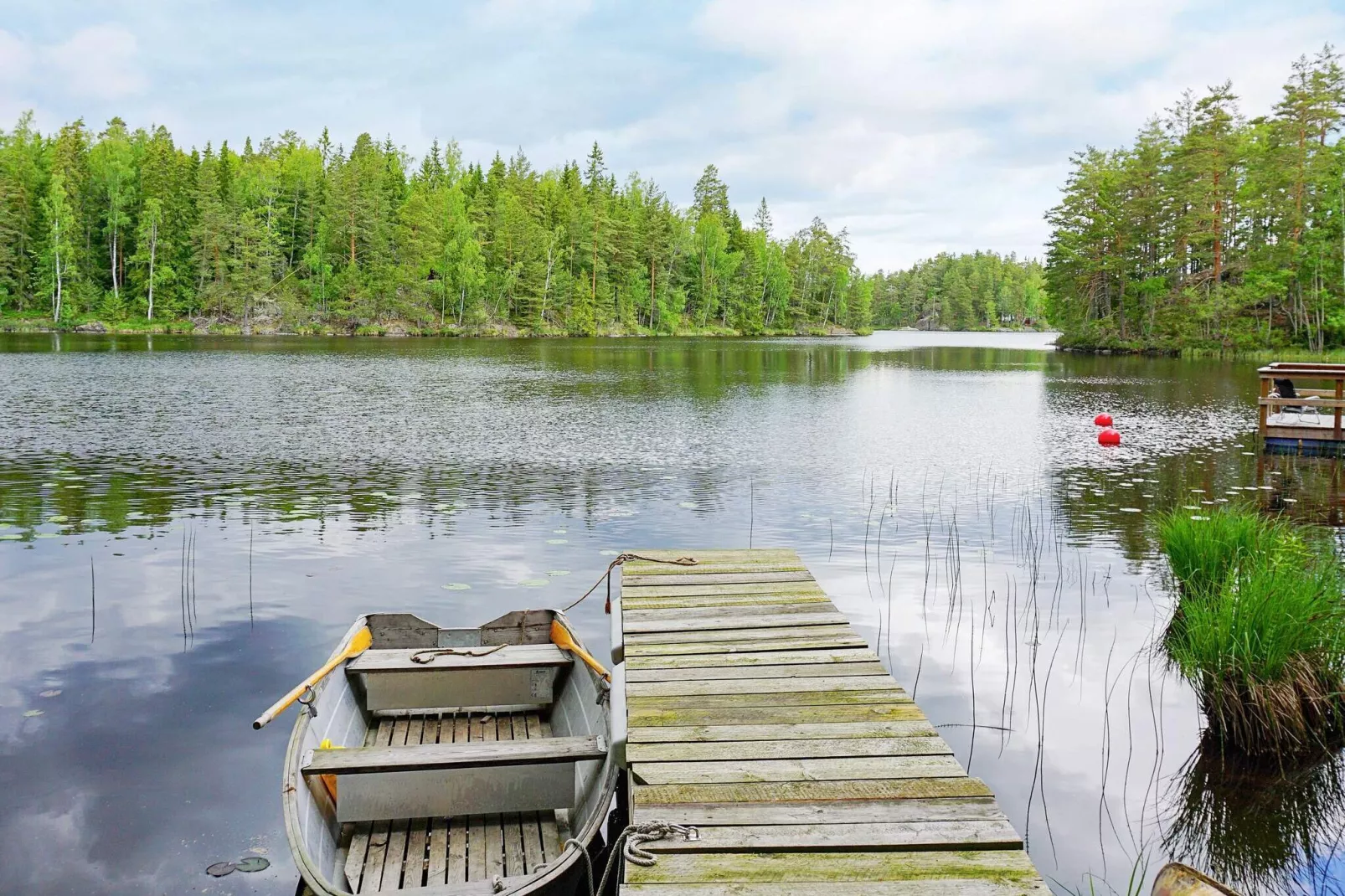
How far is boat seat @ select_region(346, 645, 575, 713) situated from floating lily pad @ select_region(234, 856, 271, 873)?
3.86 feet

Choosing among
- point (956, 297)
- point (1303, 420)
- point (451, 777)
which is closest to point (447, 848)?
point (451, 777)

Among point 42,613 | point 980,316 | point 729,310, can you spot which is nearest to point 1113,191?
point 729,310

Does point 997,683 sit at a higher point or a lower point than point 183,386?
lower

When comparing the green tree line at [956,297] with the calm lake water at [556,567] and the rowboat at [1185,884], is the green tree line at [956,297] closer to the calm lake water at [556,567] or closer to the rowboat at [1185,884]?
the calm lake water at [556,567]

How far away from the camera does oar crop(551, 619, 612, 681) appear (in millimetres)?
5535

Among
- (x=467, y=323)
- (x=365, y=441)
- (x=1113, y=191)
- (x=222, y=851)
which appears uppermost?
(x=1113, y=191)

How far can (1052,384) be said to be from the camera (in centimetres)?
4025

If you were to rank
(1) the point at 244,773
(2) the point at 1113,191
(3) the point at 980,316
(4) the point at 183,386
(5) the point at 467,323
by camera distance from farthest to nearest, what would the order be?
(3) the point at 980,316 → (5) the point at 467,323 → (2) the point at 1113,191 → (4) the point at 183,386 → (1) the point at 244,773

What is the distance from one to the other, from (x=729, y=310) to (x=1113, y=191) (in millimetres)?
51305

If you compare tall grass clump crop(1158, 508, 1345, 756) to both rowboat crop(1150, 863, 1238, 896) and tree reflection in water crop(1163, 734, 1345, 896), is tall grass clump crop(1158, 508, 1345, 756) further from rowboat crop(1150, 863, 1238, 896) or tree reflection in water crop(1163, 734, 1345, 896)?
rowboat crop(1150, 863, 1238, 896)

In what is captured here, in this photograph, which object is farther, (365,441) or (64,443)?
(365,441)

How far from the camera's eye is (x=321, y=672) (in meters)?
5.24

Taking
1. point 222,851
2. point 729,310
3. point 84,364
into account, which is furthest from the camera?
point 729,310

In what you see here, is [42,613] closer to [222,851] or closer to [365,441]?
[222,851]
